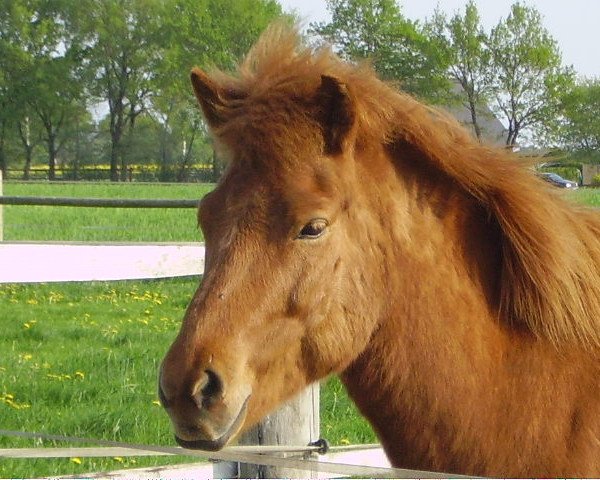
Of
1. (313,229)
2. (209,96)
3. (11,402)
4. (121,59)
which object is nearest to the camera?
(313,229)

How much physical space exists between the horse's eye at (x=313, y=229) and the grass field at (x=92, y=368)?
2.55m

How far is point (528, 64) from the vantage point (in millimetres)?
45719

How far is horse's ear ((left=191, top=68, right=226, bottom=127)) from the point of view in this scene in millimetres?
2846

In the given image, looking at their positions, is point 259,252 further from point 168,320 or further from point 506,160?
point 168,320

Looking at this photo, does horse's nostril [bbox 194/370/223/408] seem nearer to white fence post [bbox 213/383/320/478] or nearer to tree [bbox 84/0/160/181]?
white fence post [bbox 213/383/320/478]

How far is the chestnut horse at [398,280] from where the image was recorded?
2469 mm

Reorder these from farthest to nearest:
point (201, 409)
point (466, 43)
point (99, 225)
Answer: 1. point (466, 43)
2. point (99, 225)
3. point (201, 409)

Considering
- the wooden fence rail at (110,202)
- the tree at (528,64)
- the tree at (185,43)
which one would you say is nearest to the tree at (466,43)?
the tree at (528,64)

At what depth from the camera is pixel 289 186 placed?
8.27 ft

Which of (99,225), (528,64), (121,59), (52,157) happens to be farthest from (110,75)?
(99,225)

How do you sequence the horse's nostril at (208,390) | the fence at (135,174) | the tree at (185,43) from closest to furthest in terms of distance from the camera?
the horse's nostril at (208,390)
the tree at (185,43)
the fence at (135,174)

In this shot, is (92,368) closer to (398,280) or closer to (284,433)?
(284,433)

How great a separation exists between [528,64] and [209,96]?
45164 millimetres

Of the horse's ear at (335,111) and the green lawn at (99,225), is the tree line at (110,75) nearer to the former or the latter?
the green lawn at (99,225)
